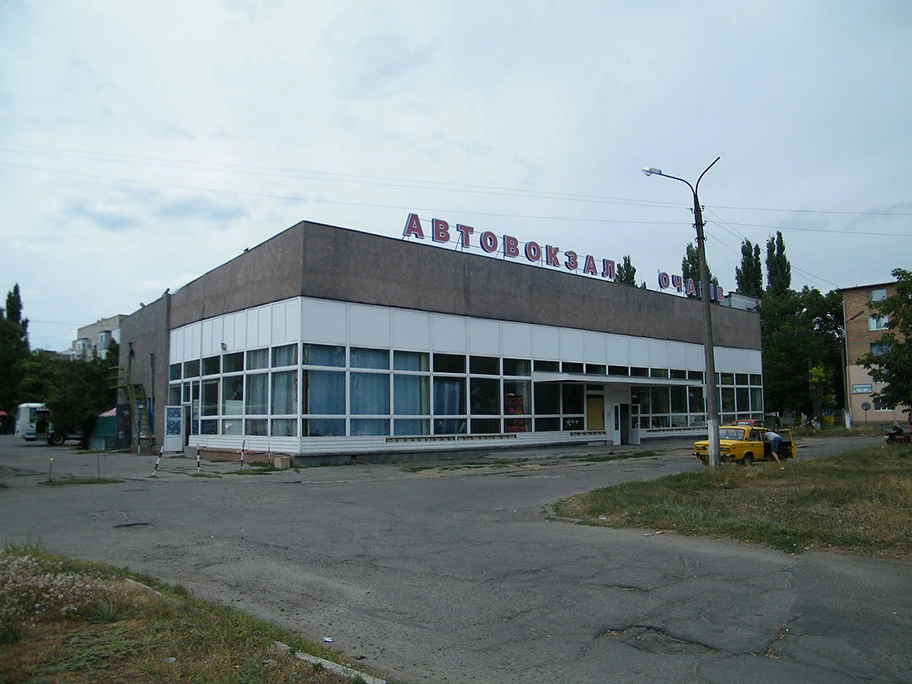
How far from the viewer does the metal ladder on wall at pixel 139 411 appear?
126 feet

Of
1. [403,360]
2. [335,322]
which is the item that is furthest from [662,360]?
[335,322]

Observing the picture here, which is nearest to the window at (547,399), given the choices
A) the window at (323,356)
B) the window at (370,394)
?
the window at (370,394)

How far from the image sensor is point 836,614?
703cm

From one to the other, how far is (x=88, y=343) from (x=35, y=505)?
299 feet

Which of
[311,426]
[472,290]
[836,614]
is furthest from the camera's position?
[472,290]

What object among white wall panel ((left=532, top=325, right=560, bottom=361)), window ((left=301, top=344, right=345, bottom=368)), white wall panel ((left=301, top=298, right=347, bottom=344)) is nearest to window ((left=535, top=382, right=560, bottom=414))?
white wall panel ((left=532, top=325, right=560, bottom=361))

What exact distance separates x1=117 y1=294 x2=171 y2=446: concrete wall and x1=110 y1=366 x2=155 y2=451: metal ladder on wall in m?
0.37

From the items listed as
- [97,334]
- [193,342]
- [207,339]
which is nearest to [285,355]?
[207,339]

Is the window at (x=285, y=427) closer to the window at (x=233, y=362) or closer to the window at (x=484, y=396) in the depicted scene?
the window at (x=233, y=362)

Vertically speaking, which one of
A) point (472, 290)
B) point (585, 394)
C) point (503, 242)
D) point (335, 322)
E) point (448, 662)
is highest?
point (503, 242)

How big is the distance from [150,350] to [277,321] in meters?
16.3

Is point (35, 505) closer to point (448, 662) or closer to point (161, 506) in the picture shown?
point (161, 506)

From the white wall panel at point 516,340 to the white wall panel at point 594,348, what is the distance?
14.4 feet

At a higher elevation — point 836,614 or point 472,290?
point 472,290
